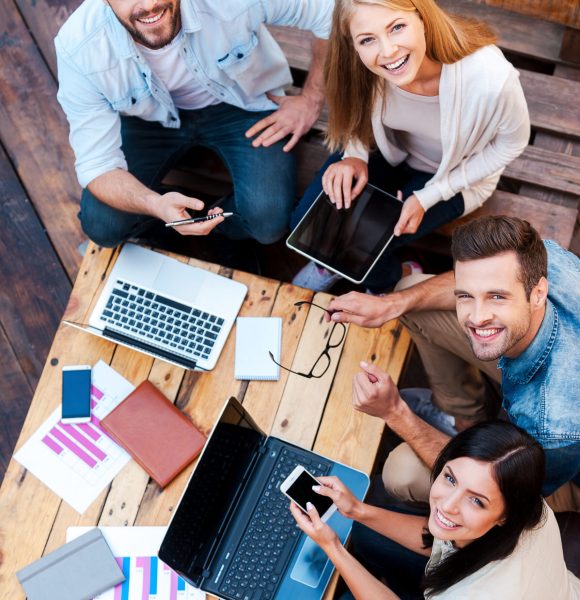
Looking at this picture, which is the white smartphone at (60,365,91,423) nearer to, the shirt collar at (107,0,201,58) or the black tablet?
the black tablet

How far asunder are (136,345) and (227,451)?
0.47 m

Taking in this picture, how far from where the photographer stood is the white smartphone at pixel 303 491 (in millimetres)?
1891

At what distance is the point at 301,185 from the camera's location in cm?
282

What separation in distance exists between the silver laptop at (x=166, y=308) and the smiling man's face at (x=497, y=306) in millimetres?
711

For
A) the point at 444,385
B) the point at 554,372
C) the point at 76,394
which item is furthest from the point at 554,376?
the point at 76,394

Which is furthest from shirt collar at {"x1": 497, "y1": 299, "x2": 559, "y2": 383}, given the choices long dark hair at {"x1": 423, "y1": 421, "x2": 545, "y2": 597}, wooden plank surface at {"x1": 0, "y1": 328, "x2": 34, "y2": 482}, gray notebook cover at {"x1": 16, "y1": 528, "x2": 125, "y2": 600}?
wooden plank surface at {"x1": 0, "y1": 328, "x2": 34, "y2": 482}

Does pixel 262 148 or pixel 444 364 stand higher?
pixel 262 148

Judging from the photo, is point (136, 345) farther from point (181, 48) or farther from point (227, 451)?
point (181, 48)

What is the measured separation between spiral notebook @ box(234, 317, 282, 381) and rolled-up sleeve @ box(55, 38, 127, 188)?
2.47 ft

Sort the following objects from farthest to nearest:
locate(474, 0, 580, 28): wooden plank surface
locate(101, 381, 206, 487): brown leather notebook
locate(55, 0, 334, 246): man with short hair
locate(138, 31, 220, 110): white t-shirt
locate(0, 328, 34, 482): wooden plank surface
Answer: locate(0, 328, 34, 482): wooden plank surface
locate(474, 0, 580, 28): wooden plank surface
locate(138, 31, 220, 110): white t-shirt
locate(55, 0, 334, 246): man with short hair
locate(101, 381, 206, 487): brown leather notebook

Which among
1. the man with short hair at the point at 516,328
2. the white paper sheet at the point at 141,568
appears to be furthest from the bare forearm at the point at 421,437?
the white paper sheet at the point at 141,568

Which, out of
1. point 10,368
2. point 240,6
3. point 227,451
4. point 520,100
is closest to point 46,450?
point 227,451

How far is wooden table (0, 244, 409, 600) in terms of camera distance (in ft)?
6.73

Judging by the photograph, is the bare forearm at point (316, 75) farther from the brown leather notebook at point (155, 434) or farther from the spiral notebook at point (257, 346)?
the brown leather notebook at point (155, 434)
